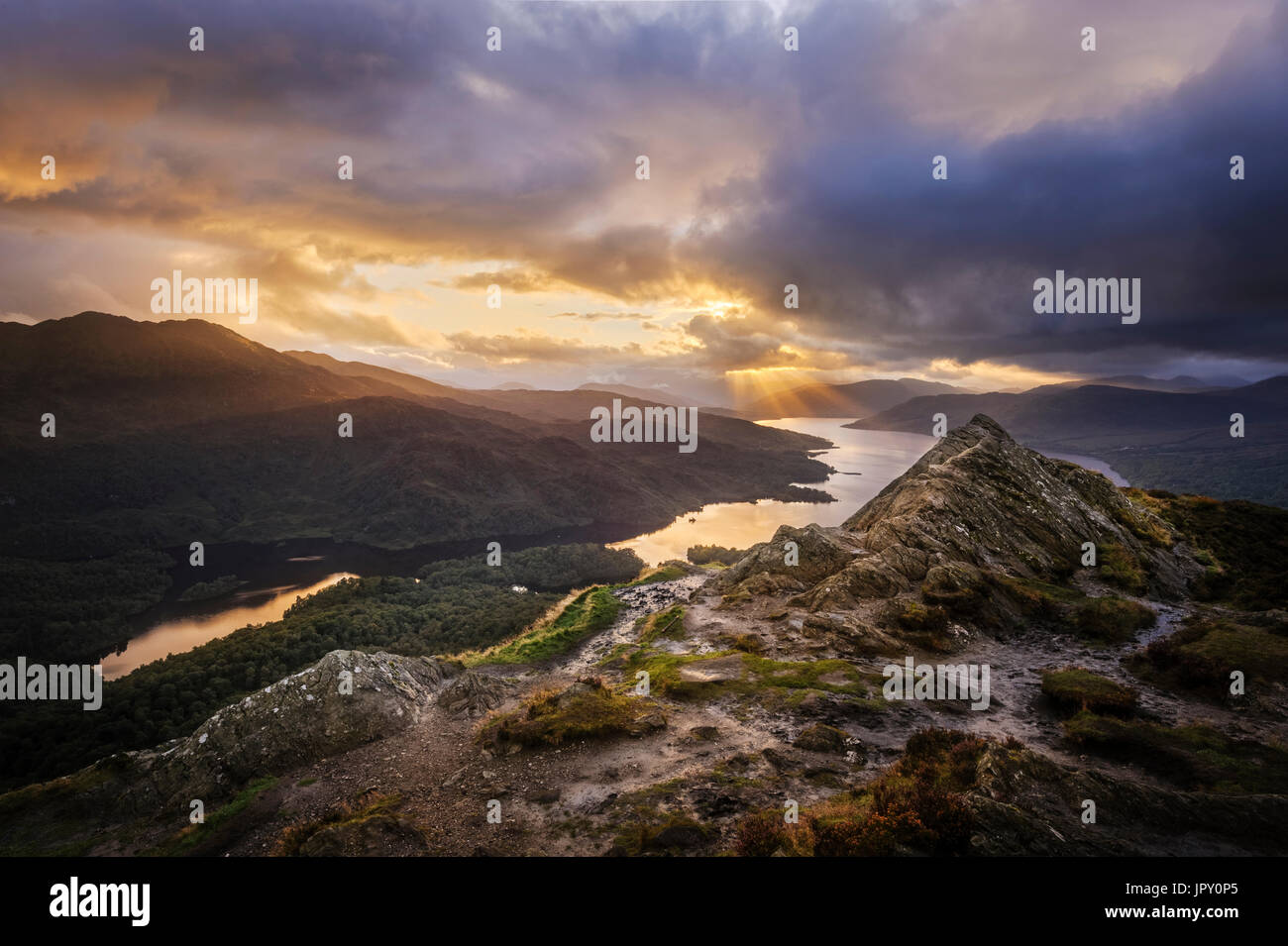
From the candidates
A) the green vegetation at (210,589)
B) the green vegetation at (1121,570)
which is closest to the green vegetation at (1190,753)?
the green vegetation at (1121,570)

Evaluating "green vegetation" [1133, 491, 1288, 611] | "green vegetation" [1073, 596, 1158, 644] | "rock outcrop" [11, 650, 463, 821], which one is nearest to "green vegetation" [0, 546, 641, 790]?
"rock outcrop" [11, 650, 463, 821]

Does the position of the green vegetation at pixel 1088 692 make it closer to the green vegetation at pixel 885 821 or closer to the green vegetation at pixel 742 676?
the green vegetation at pixel 742 676

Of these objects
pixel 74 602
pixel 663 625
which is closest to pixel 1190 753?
pixel 663 625

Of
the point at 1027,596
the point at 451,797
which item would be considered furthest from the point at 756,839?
the point at 1027,596

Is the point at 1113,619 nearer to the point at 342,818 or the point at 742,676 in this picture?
the point at 742,676

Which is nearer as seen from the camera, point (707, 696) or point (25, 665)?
point (707, 696)

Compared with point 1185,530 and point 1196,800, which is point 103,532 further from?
point 1185,530
